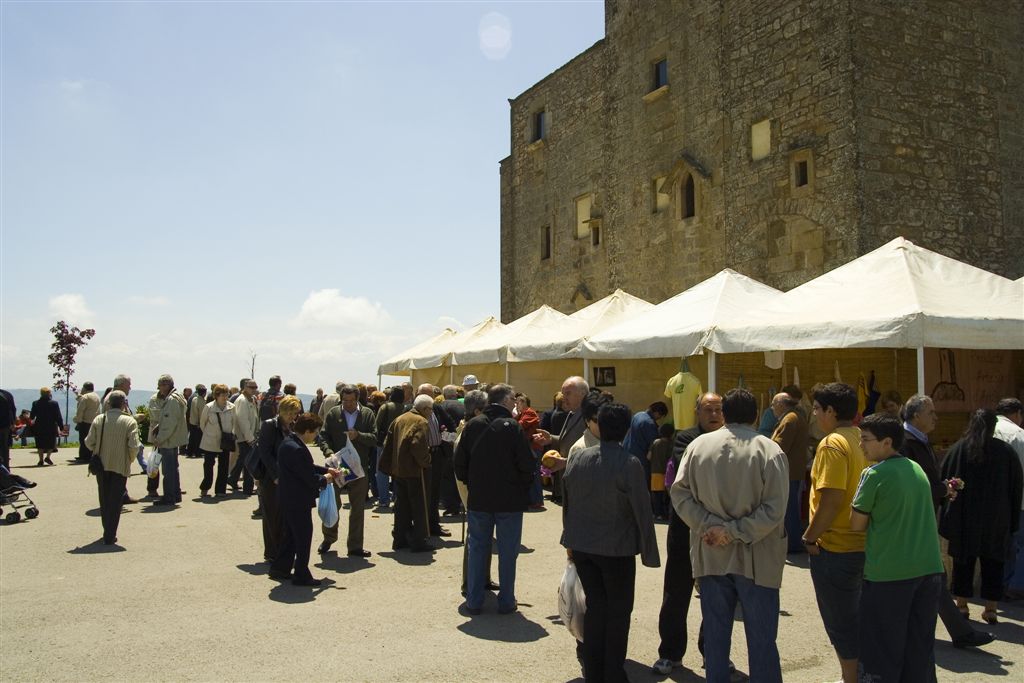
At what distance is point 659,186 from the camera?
61.4 ft

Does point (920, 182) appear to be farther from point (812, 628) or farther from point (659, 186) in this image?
point (812, 628)

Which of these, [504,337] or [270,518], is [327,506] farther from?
[504,337]

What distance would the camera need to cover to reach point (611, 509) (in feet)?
13.9

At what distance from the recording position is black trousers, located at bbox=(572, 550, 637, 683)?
4160 mm

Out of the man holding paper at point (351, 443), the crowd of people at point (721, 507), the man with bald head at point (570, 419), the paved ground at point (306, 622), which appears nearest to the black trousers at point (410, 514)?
the crowd of people at point (721, 507)

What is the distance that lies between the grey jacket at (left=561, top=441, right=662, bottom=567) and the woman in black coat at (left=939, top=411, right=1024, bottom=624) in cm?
282

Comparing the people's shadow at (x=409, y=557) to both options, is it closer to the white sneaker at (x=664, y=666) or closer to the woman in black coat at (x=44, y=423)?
the white sneaker at (x=664, y=666)

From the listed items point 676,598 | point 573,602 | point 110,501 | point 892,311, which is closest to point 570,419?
point 676,598

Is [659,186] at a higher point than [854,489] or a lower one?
higher

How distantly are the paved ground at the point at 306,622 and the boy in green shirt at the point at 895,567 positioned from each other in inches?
36.0

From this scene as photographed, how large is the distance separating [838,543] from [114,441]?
24.4ft

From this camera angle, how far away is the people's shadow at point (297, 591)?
20.6 feet

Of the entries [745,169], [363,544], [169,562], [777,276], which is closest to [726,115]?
[745,169]

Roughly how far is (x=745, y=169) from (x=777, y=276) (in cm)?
247
